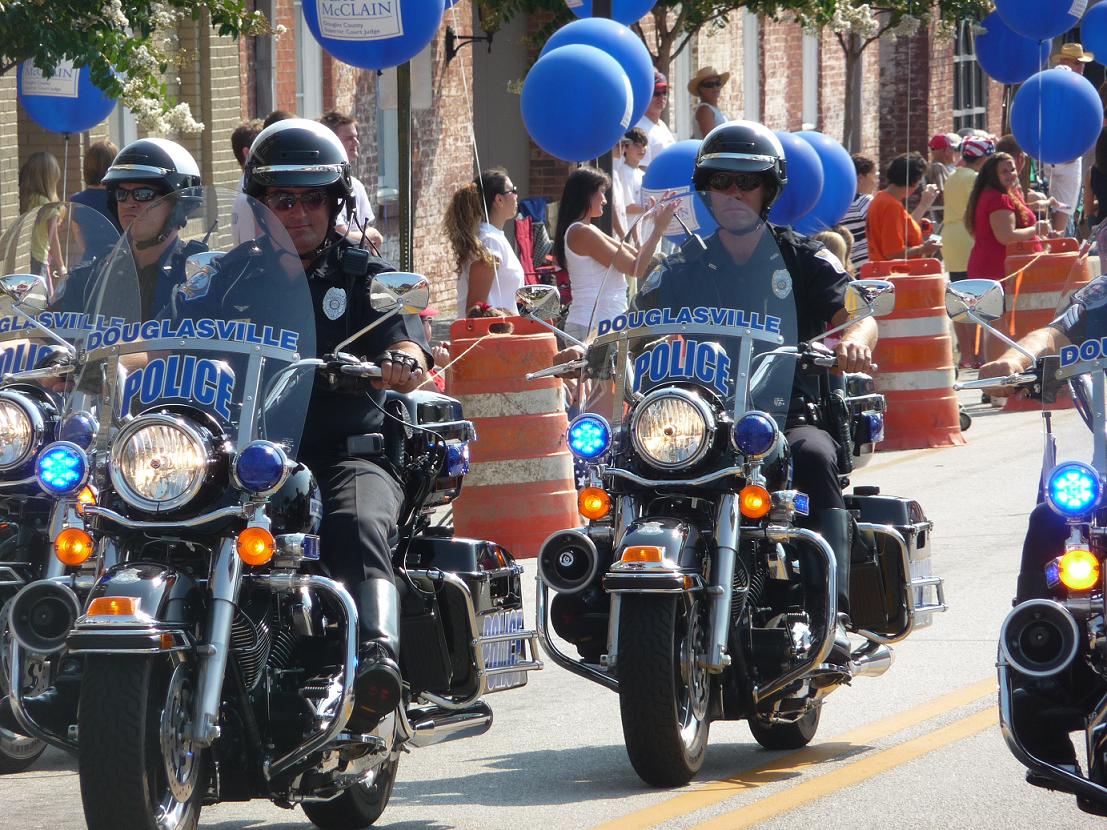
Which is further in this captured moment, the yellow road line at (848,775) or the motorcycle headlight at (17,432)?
the motorcycle headlight at (17,432)

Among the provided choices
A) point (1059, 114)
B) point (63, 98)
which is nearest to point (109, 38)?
point (63, 98)

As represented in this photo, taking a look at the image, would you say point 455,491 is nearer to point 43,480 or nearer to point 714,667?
point 714,667

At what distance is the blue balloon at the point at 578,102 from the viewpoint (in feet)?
39.4

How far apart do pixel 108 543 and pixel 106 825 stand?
75 cm

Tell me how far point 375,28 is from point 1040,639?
670 centimetres

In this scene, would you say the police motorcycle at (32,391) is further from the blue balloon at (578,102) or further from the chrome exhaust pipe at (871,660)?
the blue balloon at (578,102)

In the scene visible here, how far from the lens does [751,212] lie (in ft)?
20.4

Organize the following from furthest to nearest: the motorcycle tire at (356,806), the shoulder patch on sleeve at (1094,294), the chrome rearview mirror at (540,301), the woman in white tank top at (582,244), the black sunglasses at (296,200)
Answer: the woman in white tank top at (582,244), the chrome rearview mirror at (540,301), the black sunglasses at (296,200), the motorcycle tire at (356,806), the shoulder patch on sleeve at (1094,294)

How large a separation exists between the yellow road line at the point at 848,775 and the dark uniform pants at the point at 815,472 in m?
0.80

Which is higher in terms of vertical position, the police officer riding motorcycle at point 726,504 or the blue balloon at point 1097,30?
the blue balloon at point 1097,30

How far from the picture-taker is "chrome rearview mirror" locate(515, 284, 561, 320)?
5910mm

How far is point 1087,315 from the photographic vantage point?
507 centimetres

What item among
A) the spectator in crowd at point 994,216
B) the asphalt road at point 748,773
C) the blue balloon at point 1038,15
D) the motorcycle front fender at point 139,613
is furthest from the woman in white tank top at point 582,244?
the blue balloon at point 1038,15

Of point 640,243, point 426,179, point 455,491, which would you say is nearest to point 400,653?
point 455,491
